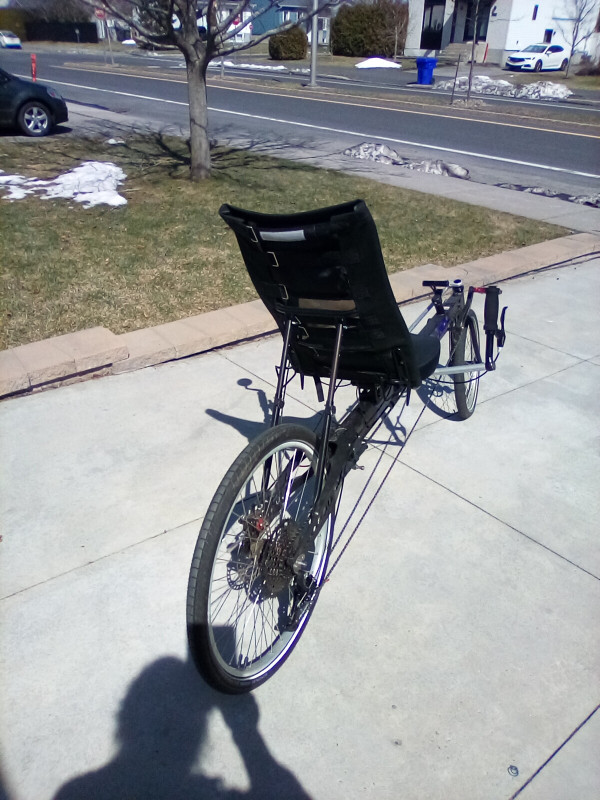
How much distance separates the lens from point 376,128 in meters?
16.3

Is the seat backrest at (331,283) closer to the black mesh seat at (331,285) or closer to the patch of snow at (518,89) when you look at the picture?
the black mesh seat at (331,285)

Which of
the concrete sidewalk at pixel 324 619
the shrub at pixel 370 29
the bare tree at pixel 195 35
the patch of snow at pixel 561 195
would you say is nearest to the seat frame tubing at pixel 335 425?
the concrete sidewalk at pixel 324 619

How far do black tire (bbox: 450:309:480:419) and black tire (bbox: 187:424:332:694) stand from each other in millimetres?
1536

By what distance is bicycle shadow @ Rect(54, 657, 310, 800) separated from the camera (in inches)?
83.8

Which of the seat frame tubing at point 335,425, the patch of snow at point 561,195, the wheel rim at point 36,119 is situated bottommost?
the patch of snow at point 561,195

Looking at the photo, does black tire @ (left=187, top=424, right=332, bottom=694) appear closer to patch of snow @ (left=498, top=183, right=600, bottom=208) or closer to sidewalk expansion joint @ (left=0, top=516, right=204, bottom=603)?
sidewalk expansion joint @ (left=0, top=516, right=204, bottom=603)

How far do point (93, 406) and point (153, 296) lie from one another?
5.70 feet

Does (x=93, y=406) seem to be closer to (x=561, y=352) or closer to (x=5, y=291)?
(x=5, y=291)

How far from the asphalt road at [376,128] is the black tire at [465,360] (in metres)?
7.55

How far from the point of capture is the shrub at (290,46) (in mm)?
43469

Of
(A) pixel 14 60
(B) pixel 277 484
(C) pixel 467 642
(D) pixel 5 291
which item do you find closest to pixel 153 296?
(D) pixel 5 291

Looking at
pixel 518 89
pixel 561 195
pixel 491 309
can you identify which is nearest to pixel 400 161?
pixel 561 195

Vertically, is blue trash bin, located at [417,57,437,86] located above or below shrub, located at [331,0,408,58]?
below

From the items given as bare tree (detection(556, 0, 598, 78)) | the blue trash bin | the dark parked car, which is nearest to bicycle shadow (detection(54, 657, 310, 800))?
the dark parked car
